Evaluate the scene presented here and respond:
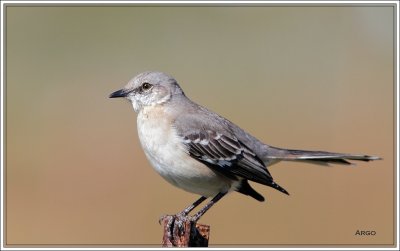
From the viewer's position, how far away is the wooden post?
5.43 m

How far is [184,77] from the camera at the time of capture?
13.4m

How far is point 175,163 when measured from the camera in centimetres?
579

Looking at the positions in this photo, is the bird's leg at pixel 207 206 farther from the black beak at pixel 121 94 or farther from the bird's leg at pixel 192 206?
the black beak at pixel 121 94

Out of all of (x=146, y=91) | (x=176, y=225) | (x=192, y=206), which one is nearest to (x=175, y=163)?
(x=176, y=225)

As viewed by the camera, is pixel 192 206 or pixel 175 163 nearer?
pixel 175 163

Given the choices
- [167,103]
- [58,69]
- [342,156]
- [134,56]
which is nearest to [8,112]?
[58,69]

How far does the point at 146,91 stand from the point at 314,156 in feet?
6.05

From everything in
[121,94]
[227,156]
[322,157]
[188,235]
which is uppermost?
[121,94]

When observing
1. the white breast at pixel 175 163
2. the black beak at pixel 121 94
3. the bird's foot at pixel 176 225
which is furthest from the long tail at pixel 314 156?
the black beak at pixel 121 94

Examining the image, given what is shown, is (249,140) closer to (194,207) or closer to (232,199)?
(194,207)

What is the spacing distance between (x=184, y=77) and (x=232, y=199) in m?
4.62

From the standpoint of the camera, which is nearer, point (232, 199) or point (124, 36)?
point (232, 199)

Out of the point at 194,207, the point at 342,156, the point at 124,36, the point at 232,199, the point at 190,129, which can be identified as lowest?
the point at 232,199

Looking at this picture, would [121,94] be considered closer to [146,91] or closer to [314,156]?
[146,91]
